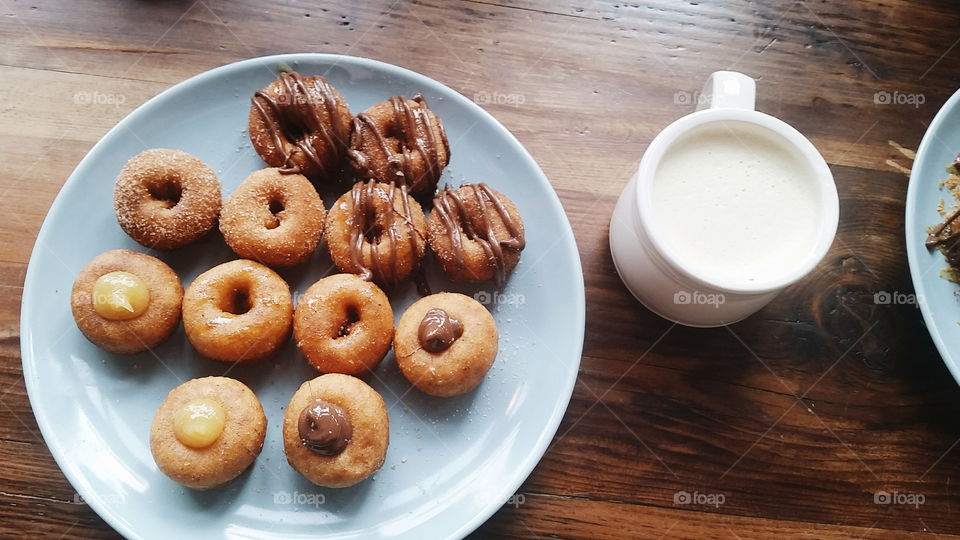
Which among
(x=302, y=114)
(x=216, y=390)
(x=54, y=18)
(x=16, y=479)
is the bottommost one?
(x=16, y=479)

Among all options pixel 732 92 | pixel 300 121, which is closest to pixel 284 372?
pixel 300 121

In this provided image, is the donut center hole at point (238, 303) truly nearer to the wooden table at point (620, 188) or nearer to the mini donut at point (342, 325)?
the mini donut at point (342, 325)

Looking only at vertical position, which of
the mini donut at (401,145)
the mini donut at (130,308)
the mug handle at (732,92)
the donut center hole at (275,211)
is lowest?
the mini donut at (130,308)

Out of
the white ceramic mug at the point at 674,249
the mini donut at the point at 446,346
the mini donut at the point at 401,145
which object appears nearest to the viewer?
the white ceramic mug at the point at 674,249

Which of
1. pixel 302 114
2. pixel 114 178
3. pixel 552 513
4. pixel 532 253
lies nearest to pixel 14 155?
pixel 114 178

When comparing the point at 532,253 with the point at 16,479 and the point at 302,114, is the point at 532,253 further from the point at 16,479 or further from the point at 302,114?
the point at 16,479

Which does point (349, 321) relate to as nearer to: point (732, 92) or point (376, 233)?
point (376, 233)

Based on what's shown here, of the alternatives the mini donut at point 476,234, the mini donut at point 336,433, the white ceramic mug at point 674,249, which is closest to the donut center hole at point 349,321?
the mini donut at point 336,433
